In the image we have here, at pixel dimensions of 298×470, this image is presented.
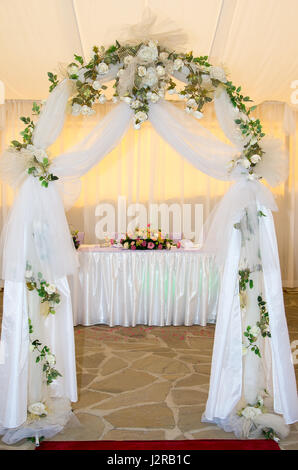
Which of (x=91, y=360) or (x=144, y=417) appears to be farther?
(x=91, y=360)

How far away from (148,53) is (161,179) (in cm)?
580

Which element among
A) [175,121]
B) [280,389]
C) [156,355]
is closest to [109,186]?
[156,355]

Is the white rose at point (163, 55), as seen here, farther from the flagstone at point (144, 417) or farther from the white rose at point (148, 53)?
the flagstone at point (144, 417)

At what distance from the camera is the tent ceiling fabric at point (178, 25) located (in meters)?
4.12

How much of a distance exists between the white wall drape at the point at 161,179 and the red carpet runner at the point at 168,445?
18.9 feet

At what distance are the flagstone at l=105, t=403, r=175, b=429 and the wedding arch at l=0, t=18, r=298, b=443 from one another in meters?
0.31

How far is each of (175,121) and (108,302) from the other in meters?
2.83

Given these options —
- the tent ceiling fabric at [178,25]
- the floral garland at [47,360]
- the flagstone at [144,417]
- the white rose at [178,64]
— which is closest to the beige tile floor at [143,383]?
the flagstone at [144,417]

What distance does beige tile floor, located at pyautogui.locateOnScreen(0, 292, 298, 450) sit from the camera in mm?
2611

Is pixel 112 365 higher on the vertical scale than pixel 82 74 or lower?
lower

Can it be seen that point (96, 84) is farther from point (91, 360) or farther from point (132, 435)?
point (91, 360)

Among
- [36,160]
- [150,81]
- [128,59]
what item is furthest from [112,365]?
[128,59]

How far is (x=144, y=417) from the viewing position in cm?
279

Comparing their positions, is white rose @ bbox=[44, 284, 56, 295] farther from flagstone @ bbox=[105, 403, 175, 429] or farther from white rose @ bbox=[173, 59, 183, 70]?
white rose @ bbox=[173, 59, 183, 70]
